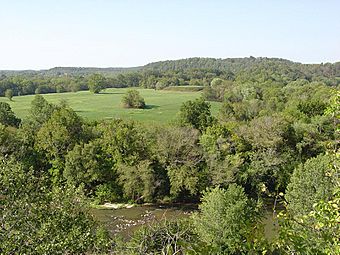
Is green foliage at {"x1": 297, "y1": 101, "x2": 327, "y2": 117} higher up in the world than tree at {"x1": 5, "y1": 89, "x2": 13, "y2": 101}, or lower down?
higher up

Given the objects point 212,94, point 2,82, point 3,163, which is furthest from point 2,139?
point 2,82

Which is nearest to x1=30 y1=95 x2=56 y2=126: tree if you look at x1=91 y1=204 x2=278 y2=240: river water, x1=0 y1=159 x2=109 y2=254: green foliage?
x1=91 y1=204 x2=278 y2=240: river water

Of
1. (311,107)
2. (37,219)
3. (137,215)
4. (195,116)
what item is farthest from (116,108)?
(37,219)

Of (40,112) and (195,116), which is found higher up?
(195,116)

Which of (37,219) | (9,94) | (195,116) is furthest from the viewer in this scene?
(9,94)

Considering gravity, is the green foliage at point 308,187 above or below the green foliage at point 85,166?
above

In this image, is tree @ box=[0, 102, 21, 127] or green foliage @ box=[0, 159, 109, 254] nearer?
green foliage @ box=[0, 159, 109, 254]

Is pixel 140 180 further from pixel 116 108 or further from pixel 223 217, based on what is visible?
pixel 116 108

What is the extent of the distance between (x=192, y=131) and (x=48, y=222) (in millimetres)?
29782

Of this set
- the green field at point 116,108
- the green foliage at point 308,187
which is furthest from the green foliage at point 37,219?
the green field at point 116,108

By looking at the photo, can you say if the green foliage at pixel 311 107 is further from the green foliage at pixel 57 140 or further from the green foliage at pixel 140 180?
the green foliage at pixel 57 140

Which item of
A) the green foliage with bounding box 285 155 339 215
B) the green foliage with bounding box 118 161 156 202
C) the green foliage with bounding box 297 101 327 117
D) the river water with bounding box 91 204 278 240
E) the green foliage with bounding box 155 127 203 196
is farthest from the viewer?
the green foliage with bounding box 297 101 327 117

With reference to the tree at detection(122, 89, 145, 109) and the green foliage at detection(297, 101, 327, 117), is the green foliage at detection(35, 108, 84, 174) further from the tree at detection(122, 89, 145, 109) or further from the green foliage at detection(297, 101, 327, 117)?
the tree at detection(122, 89, 145, 109)

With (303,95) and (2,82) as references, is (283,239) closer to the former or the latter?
(303,95)
